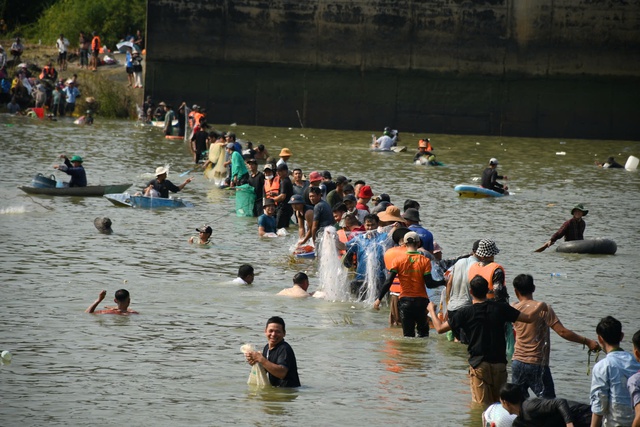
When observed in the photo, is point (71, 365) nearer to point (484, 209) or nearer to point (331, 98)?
point (484, 209)

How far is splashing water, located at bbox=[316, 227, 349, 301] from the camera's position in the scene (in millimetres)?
16156

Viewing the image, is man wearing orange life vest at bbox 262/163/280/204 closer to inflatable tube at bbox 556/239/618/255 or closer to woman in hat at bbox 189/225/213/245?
woman in hat at bbox 189/225/213/245

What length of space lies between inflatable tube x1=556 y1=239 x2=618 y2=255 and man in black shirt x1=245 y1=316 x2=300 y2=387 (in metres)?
11.0

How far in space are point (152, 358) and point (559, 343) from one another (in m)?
5.27

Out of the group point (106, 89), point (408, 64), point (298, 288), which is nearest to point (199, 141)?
point (408, 64)

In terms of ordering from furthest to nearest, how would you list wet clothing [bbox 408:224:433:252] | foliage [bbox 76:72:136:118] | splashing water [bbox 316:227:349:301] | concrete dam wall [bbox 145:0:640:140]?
→ 1. foliage [bbox 76:72:136:118]
2. concrete dam wall [bbox 145:0:640:140]
3. splashing water [bbox 316:227:349:301]
4. wet clothing [bbox 408:224:433:252]

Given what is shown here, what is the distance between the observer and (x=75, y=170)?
1001 inches

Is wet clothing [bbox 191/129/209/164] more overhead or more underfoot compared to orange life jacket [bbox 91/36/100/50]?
more underfoot

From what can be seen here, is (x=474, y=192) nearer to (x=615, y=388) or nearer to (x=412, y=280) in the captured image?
(x=412, y=280)

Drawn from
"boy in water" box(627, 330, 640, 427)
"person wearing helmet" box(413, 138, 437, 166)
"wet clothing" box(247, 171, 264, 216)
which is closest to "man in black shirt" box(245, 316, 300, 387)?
"boy in water" box(627, 330, 640, 427)

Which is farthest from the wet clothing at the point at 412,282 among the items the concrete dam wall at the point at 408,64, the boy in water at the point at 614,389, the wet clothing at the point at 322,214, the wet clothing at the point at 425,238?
the concrete dam wall at the point at 408,64

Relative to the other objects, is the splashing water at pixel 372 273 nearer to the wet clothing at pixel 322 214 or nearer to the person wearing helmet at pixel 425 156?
the wet clothing at pixel 322 214

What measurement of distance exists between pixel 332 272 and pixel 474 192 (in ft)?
43.4

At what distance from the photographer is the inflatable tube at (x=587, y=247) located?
20.9 metres
